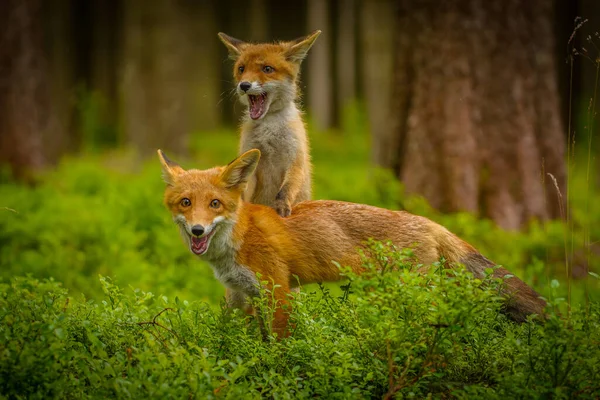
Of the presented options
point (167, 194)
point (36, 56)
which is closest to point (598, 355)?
point (167, 194)

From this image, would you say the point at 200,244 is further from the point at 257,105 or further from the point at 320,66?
the point at 320,66

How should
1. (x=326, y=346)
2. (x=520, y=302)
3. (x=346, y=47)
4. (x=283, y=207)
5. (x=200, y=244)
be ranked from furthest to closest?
1. (x=346, y=47)
2. (x=283, y=207)
3. (x=520, y=302)
4. (x=200, y=244)
5. (x=326, y=346)

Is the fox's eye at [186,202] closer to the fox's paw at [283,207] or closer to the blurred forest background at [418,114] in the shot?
the fox's paw at [283,207]

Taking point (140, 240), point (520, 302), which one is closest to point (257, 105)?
point (520, 302)

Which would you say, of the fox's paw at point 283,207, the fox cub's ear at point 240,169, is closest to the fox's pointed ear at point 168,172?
the fox cub's ear at point 240,169

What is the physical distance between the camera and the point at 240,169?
5.65 m

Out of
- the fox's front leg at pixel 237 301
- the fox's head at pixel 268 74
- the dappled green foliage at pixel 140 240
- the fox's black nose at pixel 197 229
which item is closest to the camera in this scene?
the fox's black nose at pixel 197 229

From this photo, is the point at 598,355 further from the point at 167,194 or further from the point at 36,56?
the point at 36,56

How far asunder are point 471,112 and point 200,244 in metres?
6.21

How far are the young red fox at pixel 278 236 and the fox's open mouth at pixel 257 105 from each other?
921 mm

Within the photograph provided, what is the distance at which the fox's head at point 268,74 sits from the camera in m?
6.48

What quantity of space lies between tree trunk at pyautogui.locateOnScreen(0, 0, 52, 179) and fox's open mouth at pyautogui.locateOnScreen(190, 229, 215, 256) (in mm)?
10593

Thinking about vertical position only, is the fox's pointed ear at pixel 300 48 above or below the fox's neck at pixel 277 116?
above

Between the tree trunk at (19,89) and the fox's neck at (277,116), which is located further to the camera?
the tree trunk at (19,89)
